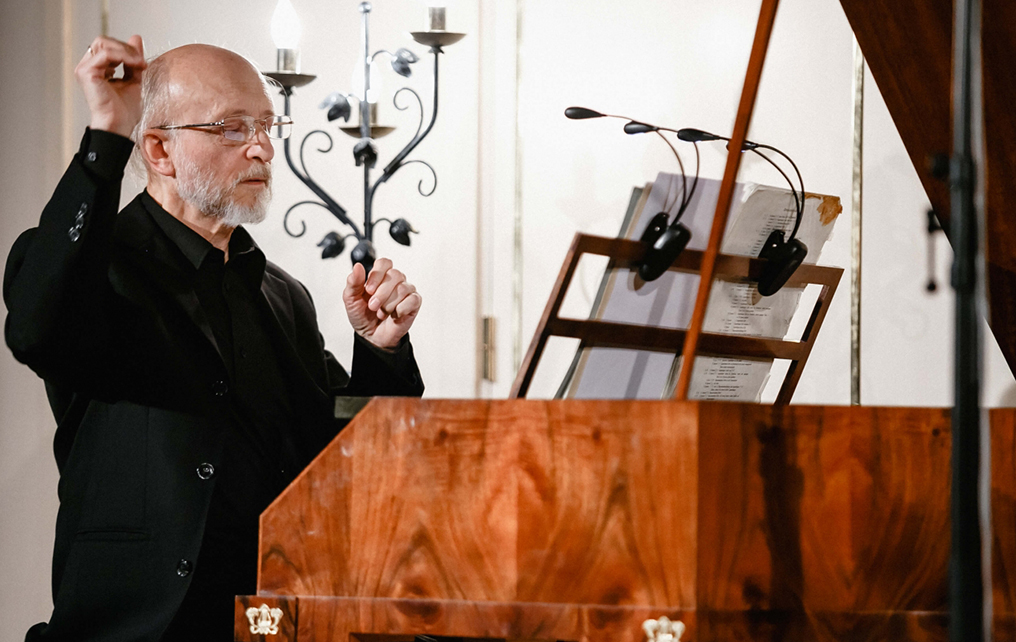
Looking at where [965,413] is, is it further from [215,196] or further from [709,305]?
[215,196]

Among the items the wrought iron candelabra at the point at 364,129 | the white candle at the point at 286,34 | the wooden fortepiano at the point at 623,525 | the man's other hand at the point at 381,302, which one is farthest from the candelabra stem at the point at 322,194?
the wooden fortepiano at the point at 623,525

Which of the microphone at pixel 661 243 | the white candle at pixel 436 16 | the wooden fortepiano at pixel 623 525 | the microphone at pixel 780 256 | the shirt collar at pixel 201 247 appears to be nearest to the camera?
the wooden fortepiano at pixel 623 525

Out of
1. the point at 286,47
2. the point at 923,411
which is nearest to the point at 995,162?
the point at 923,411

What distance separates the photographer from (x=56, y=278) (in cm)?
124

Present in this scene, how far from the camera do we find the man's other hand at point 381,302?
1.53 metres

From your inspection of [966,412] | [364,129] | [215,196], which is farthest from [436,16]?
[966,412]

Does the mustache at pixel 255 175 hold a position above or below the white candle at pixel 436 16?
below

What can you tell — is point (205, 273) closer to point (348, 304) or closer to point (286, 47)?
point (348, 304)

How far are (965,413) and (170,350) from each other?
114 cm

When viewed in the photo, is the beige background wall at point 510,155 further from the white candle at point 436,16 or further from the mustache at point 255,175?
the mustache at point 255,175

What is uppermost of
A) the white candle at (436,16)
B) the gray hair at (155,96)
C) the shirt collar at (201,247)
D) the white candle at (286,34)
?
the white candle at (436,16)

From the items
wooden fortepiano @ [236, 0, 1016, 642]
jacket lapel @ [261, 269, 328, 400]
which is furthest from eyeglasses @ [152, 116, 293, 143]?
wooden fortepiano @ [236, 0, 1016, 642]

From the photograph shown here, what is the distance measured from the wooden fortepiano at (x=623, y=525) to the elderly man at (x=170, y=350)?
0.53 metres

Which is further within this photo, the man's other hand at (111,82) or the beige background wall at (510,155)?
the beige background wall at (510,155)
